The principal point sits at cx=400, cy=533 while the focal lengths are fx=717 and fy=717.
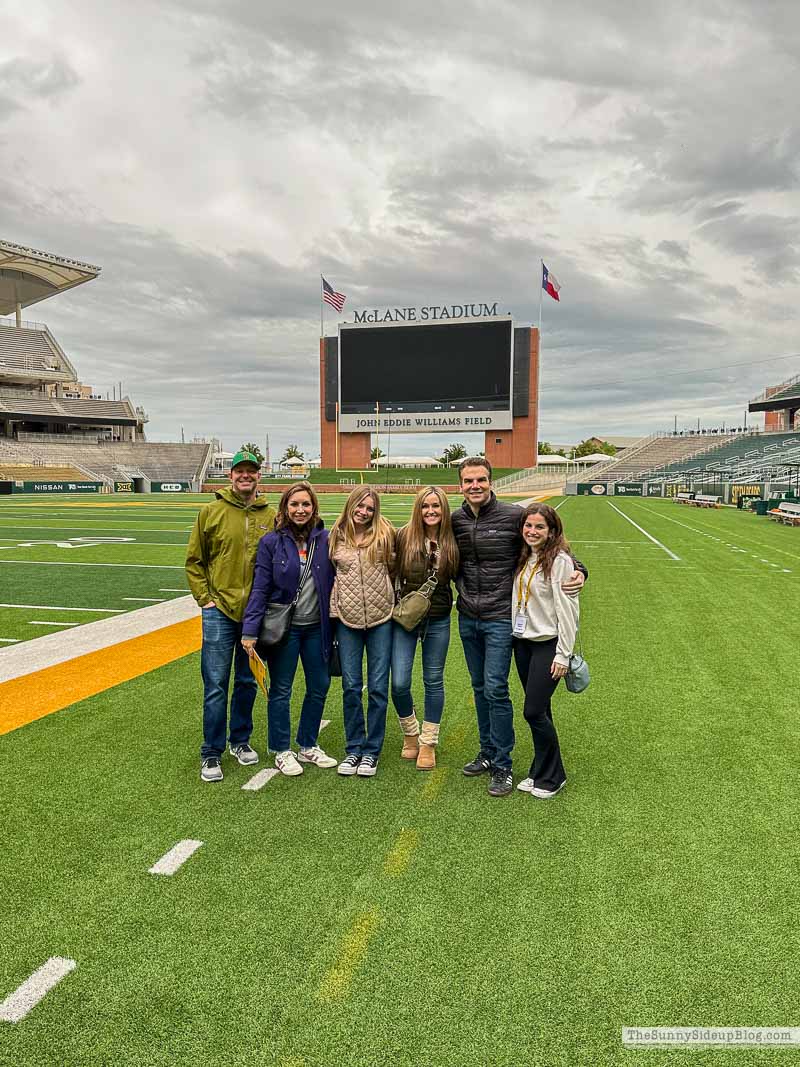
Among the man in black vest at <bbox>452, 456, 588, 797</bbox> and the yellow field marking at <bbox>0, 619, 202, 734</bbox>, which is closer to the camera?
the man in black vest at <bbox>452, 456, 588, 797</bbox>

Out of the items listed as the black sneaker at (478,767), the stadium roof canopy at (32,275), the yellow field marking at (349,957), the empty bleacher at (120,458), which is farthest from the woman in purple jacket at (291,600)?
the stadium roof canopy at (32,275)

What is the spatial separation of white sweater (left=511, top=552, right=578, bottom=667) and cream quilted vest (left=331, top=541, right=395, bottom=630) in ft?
2.50

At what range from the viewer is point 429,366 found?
6975 cm

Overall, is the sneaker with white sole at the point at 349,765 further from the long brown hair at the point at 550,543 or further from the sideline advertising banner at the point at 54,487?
the sideline advertising banner at the point at 54,487

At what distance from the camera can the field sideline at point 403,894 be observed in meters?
2.30

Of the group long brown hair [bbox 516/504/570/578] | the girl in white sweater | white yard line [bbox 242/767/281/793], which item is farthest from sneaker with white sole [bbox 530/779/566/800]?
white yard line [bbox 242/767/281/793]

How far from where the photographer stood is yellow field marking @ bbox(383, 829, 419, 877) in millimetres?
3199

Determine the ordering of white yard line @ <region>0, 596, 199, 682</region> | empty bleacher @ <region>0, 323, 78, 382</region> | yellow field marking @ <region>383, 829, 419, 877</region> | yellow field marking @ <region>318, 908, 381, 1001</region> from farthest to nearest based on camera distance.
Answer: empty bleacher @ <region>0, 323, 78, 382</region> < white yard line @ <region>0, 596, 199, 682</region> < yellow field marking @ <region>383, 829, 419, 877</region> < yellow field marking @ <region>318, 908, 381, 1001</region>

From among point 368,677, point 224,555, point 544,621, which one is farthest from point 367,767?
point 224,555

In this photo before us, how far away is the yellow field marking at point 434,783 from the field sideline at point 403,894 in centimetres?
3

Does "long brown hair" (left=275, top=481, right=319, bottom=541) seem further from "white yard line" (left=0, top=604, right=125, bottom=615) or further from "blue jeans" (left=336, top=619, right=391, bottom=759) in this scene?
"white yard line" (left=0, top=604, right=125, bottom=615)

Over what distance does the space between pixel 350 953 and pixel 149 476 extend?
6532 cm

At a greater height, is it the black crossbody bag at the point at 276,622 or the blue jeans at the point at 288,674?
the black crossbody bag at the point at 276,622

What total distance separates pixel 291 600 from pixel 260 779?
107cm
